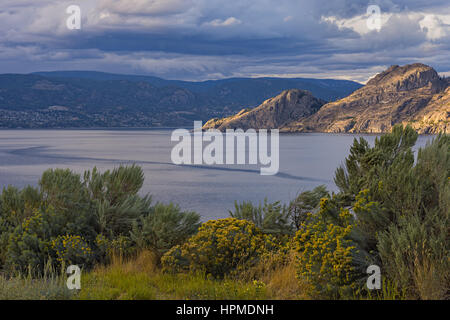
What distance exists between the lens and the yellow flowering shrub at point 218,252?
7.93 meters

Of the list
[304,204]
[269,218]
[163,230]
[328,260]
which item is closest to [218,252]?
[163,230]

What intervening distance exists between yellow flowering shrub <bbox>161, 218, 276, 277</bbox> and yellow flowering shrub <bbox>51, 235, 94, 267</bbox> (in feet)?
5.53

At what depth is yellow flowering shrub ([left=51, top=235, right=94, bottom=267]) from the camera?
8.58m

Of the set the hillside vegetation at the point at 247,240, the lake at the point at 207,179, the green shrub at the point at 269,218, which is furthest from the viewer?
the lake at the point at 207,179

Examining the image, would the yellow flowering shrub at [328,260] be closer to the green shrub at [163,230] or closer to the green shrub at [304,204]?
the green shrub at [163,230]

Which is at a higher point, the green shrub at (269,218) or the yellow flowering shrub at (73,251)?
the green shrub at (269,218)

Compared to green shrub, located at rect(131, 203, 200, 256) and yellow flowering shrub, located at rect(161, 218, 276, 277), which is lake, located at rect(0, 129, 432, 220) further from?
yellow flowering shrub, located at rect(161, 218, 276, 277)

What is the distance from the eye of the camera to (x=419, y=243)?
237 inches

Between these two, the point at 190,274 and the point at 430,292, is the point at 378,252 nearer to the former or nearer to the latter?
the point at 430,292

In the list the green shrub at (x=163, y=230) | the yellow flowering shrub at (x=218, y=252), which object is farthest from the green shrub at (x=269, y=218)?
the yellow flowering shrub at (x=218, y=252)

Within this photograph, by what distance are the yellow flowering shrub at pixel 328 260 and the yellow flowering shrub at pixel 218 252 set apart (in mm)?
1409
